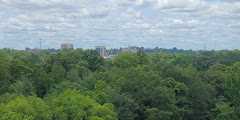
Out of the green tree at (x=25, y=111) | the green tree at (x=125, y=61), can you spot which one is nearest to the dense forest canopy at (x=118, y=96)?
the green tree at (x=25, y=111)

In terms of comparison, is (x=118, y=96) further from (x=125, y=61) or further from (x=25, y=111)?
(x=125, y=61)

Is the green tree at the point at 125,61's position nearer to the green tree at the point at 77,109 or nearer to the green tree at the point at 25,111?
the green tree at the point at 77,109

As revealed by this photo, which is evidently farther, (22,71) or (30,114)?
(22,71)

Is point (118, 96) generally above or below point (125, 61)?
below

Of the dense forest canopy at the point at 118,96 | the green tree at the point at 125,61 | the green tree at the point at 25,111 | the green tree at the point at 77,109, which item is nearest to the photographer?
the green tree at the point at 25,111

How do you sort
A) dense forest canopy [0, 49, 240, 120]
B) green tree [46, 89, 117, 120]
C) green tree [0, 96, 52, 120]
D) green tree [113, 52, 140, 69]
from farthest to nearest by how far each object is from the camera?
green tree [113, 52, 140, 69]
dense forest canopy [0, 49, 240, 120]
green tree [46, 89, 117, 120]
green tree [0, 96, 52, 120]

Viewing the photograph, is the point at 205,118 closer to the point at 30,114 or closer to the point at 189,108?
the point at 189,108

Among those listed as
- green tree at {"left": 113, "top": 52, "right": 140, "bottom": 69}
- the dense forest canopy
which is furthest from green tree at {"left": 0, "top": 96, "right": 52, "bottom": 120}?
green tree at {"left": 113, "top": 52, "right": 140, "bottom": 69}

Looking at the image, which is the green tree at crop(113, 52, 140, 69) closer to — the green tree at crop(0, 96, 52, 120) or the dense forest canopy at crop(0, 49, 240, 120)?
the dense forest canopy at crop(0, 49, 240, 120)

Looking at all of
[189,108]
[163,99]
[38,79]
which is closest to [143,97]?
[163,99]

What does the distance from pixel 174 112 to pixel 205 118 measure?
1146cm

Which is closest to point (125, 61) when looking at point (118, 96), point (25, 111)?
point (118, 96)

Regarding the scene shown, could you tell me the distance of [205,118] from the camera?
6475 centimetres

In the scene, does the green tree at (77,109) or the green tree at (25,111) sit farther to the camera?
the green tree at (77,109)
